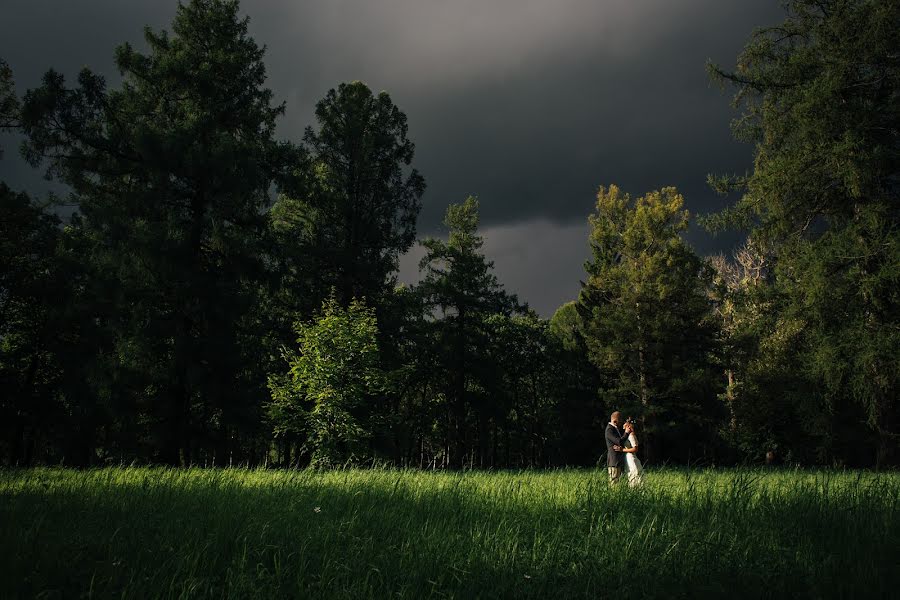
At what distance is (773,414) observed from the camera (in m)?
26.1

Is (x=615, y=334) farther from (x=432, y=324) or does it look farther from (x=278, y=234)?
(x=278, y=234)

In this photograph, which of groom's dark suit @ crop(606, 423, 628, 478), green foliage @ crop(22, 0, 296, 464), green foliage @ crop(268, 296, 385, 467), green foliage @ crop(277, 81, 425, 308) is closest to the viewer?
groom's dark suit @ crop(606, 423, 628, 478)

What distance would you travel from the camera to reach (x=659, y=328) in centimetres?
2612

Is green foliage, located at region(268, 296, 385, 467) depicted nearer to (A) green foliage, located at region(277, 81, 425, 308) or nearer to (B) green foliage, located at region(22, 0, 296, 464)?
(B) green foliage, located at region(22, 0, 296, 464)

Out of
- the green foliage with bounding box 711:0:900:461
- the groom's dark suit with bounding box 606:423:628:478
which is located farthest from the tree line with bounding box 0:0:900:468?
the groom's dark suit with bounding box 606:423:628:478

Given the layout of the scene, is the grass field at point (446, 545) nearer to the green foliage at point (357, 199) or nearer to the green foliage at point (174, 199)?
the green foliage at point (174, 199)

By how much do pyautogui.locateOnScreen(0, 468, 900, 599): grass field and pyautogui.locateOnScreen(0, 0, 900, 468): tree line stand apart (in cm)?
891

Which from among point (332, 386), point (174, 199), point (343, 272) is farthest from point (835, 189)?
point (174, 199)

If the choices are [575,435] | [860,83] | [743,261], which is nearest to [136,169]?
[860,83]

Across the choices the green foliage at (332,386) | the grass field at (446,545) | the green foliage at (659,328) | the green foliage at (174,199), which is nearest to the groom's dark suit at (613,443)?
the grass field at (446,545)

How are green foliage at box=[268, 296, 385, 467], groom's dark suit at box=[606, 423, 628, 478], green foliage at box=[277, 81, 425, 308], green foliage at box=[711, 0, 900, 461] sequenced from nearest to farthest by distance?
groom's dark suit at box=[606, 423, 628, 478] → green foliage at box=[711, 0, 900, 461] → green foliage at box=[268, 296, 385, 467] → green foliage at box=[277, 81, 425, 308]

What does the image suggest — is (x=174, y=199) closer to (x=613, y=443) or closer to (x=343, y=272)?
(x=343, y=272)

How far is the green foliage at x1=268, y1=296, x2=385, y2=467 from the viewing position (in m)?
16.7

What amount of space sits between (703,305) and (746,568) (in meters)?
24.1
